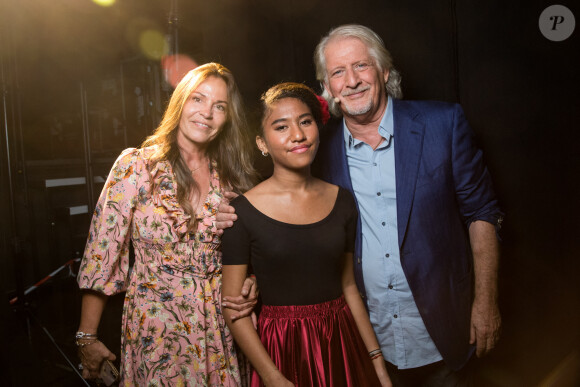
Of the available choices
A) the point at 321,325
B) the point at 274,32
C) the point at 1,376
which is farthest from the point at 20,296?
the point at 321,325

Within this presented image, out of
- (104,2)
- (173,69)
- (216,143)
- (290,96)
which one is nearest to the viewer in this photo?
(290,96)

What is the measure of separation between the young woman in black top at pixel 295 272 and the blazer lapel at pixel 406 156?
27 centimetres

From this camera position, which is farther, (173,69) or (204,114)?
(173,69)

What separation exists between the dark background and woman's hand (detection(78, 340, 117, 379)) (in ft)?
4.77

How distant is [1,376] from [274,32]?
2984 mm

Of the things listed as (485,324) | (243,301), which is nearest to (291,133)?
(243,301)

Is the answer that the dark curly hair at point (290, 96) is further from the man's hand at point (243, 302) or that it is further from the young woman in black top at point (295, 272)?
the man's hand at point (243, 302)

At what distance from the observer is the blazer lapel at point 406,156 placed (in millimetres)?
1562

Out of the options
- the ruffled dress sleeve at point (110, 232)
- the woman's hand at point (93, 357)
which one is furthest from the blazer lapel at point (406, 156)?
the woman's hand at point (93, 357)

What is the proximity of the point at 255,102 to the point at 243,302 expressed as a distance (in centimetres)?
197

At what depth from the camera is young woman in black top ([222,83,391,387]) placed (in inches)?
53.1

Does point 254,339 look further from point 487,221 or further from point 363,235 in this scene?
point 487,221

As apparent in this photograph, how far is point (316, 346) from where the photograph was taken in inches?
53.4

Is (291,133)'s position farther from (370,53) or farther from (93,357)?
(93,357)
